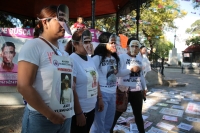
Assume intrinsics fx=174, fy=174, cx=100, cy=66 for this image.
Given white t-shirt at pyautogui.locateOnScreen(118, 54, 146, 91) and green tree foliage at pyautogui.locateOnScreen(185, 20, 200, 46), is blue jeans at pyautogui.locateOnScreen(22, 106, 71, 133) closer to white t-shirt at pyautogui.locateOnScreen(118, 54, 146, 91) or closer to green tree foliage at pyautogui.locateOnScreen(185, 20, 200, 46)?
white t-shirt at pyautogui.locateOnScreen(118, 54, 146, 91)

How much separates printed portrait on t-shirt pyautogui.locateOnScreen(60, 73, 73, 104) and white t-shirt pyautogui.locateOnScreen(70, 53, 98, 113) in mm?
423

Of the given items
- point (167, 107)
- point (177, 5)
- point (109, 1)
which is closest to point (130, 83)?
point (167, 107)

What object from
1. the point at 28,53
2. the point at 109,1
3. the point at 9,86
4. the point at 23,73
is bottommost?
the point at 9,86

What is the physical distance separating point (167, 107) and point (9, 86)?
457 cm

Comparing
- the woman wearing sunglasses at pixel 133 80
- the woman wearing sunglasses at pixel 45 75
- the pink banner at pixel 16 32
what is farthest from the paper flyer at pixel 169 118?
the pink banner at pixel 16 32

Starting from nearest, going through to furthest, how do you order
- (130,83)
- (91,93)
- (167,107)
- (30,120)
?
(30,120)
(91,93)
(130,83)
(167,107)

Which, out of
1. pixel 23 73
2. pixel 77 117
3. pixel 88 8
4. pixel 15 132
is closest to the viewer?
pixel 23 73

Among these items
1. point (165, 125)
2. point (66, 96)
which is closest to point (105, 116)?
point (66, 96)

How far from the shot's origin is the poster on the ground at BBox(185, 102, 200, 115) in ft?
16.0

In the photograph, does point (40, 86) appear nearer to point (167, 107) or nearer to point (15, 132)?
point (15, 132)

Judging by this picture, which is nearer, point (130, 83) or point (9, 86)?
point (130, 83)

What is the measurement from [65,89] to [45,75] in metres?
0.20

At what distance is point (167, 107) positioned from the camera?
5285 millimetres

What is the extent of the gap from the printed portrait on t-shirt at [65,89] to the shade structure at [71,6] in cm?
611
